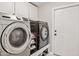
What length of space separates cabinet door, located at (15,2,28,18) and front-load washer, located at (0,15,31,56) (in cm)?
30

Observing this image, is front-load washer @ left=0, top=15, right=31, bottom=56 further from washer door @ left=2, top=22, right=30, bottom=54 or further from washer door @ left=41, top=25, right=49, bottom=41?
washer door @ left=41, top=25, right=49, bottom=41

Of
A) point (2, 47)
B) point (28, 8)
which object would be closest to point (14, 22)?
point (2, 47)

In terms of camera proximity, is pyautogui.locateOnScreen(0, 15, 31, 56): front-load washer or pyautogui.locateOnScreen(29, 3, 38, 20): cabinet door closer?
pyautogui.locateOnScreen(0, 15, 31, 56): front-load washer

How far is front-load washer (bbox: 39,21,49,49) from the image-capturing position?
1.25m

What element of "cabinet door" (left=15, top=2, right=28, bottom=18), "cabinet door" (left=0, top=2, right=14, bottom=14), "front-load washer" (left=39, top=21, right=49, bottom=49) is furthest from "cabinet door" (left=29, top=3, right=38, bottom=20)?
"cabinet door" (left=0, top=2, right=14, bottom=14)

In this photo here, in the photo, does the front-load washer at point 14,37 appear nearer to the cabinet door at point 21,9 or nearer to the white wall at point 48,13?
the cabinet door at point 21,9

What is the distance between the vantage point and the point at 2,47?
31.0 inches

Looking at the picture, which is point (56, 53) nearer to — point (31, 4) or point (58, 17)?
point (58, 17)

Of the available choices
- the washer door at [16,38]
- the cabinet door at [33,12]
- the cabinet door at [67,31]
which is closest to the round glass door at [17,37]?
the washer door at [16,38]

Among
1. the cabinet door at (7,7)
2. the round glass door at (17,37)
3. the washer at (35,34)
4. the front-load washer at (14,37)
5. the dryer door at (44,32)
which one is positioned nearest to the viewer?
the front-load washer at (14,37)

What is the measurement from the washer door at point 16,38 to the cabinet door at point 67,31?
26.0 inches

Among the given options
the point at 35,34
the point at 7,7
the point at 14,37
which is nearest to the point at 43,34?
the point at 35,34

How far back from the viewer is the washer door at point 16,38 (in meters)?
0.81

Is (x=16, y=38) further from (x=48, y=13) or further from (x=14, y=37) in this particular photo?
(x=48, y=13)
